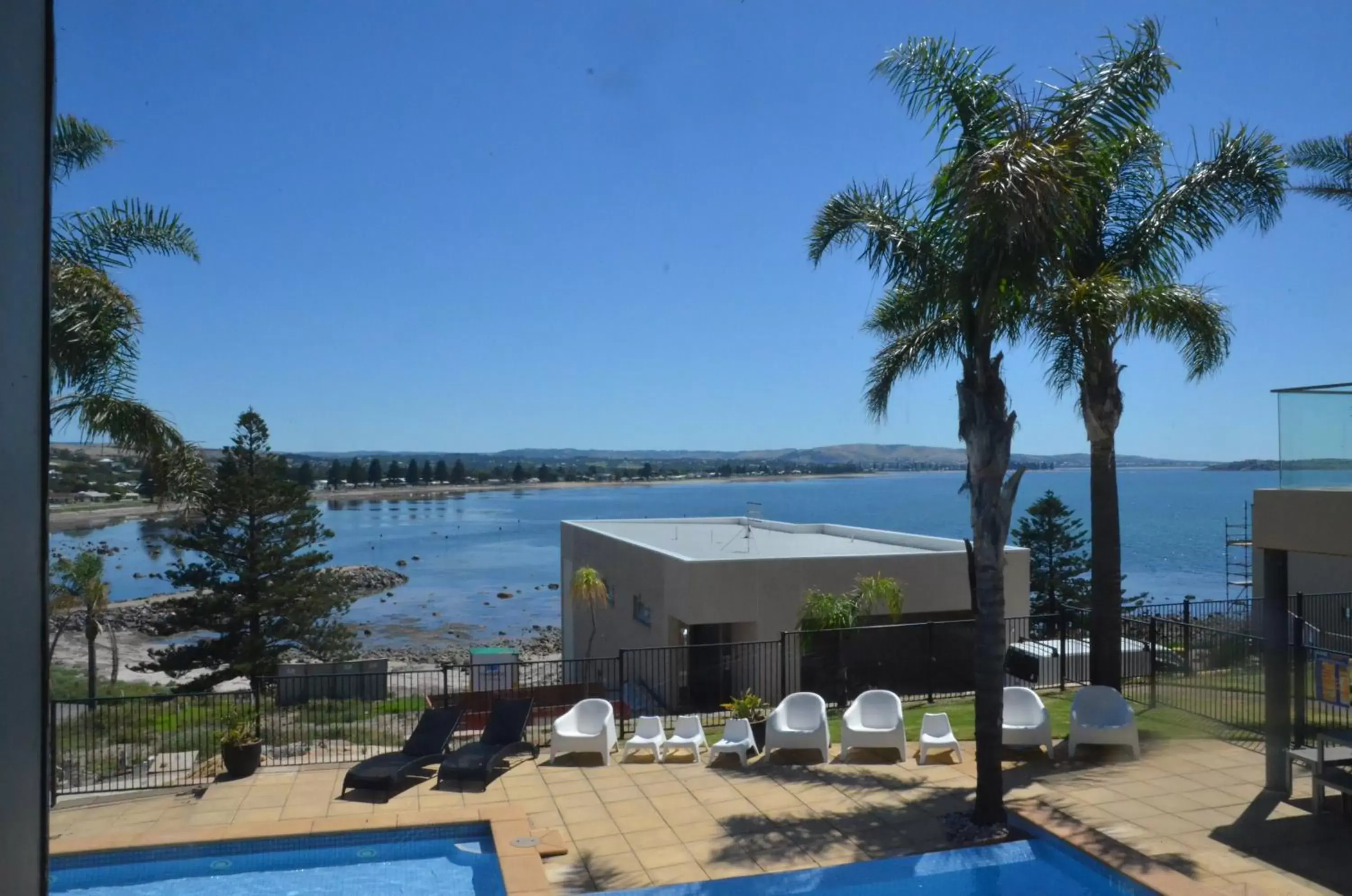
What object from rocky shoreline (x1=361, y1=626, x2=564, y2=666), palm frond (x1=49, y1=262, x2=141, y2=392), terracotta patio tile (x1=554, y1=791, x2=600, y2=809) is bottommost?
rocky shoreline (x1=361, y1=626, x2=564, y2=666)

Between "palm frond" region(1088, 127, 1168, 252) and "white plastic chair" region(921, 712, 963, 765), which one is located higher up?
"palm frond" region(1088, 127, 1168, 252)

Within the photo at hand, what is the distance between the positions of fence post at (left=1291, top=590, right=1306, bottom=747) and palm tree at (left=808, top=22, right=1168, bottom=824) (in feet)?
9.38

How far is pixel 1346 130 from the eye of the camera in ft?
51.7

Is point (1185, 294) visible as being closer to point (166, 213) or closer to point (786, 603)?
point (786, 603)

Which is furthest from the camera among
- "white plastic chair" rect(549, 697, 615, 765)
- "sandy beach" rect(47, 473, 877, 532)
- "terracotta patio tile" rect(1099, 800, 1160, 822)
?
"white plastic chair" rect(549, 697, 615, 765)

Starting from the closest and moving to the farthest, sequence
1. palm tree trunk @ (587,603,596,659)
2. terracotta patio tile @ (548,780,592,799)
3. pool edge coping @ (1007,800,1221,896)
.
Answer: pool edge coping @ (1007,800,1221,896) < terracotta patio tile @ (548,780,592,799) < palm tree trunk @ (587,603,596,659)

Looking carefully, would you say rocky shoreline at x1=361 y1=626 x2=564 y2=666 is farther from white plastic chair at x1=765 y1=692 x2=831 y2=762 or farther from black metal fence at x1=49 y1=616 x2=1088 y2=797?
white plastic chair at x1=765 y1=692 x2=831 y2=762

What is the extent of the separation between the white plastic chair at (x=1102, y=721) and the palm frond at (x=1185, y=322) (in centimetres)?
429

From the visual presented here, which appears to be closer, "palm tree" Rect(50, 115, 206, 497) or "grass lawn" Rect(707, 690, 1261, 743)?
"palm tree" Rect(50, 115, 206, 497)

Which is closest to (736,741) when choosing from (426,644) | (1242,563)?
(1242,563)

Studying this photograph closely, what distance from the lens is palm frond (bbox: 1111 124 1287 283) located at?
12.6 metres

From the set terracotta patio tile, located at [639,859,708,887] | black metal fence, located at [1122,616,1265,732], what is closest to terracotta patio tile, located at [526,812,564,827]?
terracotta patio tile, located at [639,859,708,887]

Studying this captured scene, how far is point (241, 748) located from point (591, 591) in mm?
13274

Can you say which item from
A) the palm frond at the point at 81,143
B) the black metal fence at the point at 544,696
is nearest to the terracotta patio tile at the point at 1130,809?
the black metal fence at the point at 544,696
